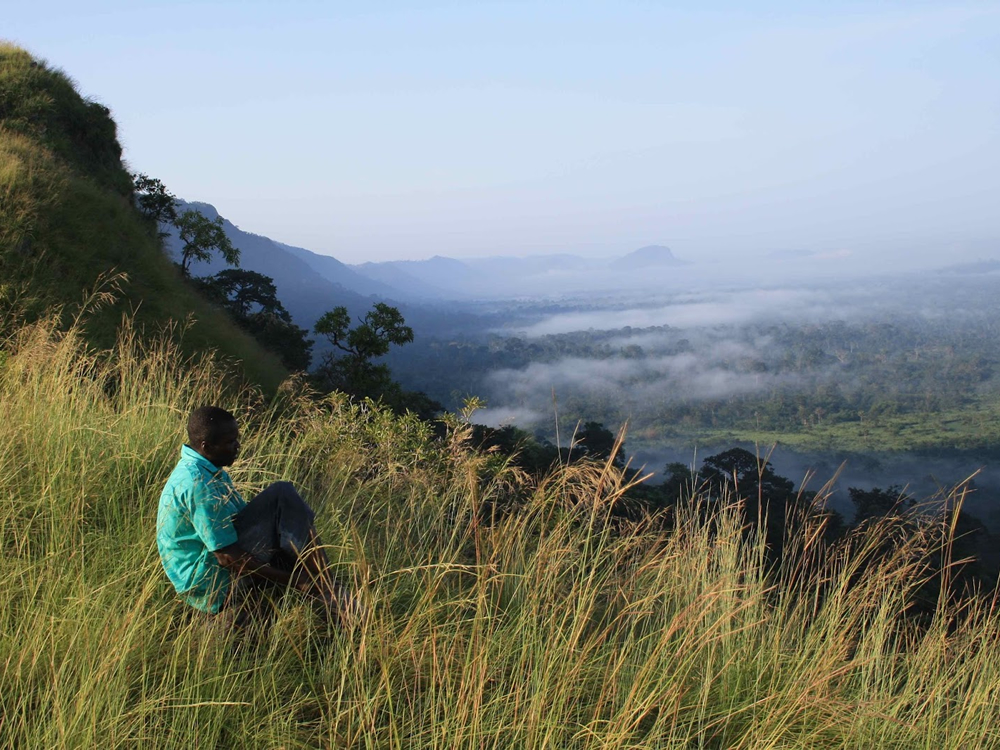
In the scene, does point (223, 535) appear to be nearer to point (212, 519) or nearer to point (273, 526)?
point (212, 519)

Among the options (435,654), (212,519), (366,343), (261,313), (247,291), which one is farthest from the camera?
(247,291)

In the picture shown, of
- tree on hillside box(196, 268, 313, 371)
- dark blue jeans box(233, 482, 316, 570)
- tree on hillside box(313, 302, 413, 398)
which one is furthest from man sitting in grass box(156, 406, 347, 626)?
tree on hillside box(196, 268, 313, 371)

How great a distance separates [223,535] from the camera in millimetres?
2730

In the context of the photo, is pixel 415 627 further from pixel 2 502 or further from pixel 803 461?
pixel 803 461

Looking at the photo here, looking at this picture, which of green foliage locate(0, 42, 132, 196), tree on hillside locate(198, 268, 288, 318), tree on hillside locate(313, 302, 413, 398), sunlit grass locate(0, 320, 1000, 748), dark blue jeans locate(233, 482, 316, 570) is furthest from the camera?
tree on hillside locate(198, 268, 288, 318)

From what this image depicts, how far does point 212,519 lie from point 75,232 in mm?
12385

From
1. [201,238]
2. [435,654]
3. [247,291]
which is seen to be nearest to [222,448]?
[435,654]

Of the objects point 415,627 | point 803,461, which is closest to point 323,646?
point 415,627

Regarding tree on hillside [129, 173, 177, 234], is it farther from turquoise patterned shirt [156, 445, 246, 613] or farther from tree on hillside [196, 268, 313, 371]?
turquoise patterned shirt [156, 445, 246, 613]

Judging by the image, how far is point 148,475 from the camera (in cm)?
403

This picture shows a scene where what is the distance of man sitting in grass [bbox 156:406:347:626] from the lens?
107 inches

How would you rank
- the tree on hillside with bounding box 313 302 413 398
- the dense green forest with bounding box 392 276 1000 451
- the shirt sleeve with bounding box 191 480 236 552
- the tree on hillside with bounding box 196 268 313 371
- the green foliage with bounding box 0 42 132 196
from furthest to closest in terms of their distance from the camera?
the dense green forest with bounding box 392 276 1000 451 → the tree on hillside with bounding box 196 268 313 371 → the tree on hillside with bounding box 313 302 413 398 → the green foliage with bounding box 0 42 132 196 → the shirt sleeve with bounding box 191 480 236 552

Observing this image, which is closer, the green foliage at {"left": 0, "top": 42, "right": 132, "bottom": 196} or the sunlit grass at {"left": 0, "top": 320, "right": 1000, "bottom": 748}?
the sunlit grass at {"left": 0, "top": 320, "right": 1000, "bottom": 748}

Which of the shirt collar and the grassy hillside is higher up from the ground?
the grassy hillside
